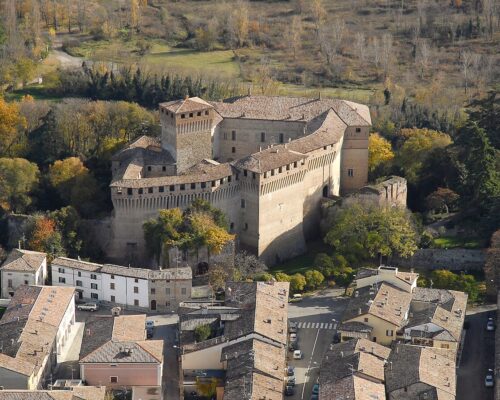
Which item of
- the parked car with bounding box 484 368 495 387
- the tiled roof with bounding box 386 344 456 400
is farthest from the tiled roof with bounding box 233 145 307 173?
the parked car with bounding box 484 368 495 387

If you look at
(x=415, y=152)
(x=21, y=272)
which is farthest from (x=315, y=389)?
(x=415, y=152)

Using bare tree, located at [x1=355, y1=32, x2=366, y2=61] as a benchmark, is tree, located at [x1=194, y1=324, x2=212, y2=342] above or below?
below

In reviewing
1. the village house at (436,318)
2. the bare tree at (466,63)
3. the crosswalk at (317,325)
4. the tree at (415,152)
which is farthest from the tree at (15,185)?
the bare tree at (466,63)

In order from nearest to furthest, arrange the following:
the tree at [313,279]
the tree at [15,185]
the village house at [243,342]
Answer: the village house at [243,342], the tree at [313,279], the tree at [15,185]

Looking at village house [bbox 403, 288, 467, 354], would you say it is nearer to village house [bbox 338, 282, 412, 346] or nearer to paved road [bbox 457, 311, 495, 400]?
village house [bbox 338, 282, 412, 346]

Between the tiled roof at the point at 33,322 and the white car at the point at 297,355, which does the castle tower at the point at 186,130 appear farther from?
the white car at the point at 297,355

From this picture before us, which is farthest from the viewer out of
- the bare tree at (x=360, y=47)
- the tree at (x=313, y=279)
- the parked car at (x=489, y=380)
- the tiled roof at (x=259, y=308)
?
the bare tree at (x=360, y=47)

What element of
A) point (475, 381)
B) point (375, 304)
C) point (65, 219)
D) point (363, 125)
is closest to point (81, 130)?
point (65, 219)
